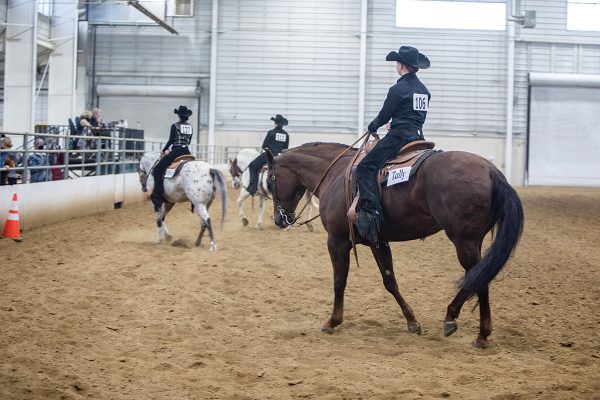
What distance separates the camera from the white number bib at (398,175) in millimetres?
5957

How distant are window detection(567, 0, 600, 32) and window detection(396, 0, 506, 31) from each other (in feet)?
9.78

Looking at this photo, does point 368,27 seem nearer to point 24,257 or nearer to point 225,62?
point 225,62

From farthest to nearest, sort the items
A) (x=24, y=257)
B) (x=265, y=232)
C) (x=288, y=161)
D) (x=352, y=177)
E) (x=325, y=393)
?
(x=265, y=232) < (x=24, y=257) < (x=288, y=161) < (x=352, y=177) < (x=325, y=393)

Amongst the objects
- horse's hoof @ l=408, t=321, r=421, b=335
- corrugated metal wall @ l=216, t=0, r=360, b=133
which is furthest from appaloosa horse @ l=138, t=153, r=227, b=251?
corrugated metal wall @ l=216, t=0, r=360, b=133

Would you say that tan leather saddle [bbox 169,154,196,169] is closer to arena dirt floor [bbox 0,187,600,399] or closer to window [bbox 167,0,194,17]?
arena dirt floor [bbox 0,187,600,399]

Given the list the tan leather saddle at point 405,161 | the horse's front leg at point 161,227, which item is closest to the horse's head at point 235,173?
the horse's front leg at point 161,227

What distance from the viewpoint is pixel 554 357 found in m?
5.18

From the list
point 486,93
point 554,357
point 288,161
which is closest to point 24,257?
point 288,161

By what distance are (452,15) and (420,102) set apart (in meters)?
26.8

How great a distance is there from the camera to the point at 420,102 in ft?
20.5

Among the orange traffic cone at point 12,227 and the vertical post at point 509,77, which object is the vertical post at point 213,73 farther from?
the orange traffic cone at point 12,227

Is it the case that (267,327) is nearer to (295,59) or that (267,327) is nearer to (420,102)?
(420,102)

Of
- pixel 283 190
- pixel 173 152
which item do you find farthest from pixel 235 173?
pixel 283 190

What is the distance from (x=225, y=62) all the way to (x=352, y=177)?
2605 centimetres
